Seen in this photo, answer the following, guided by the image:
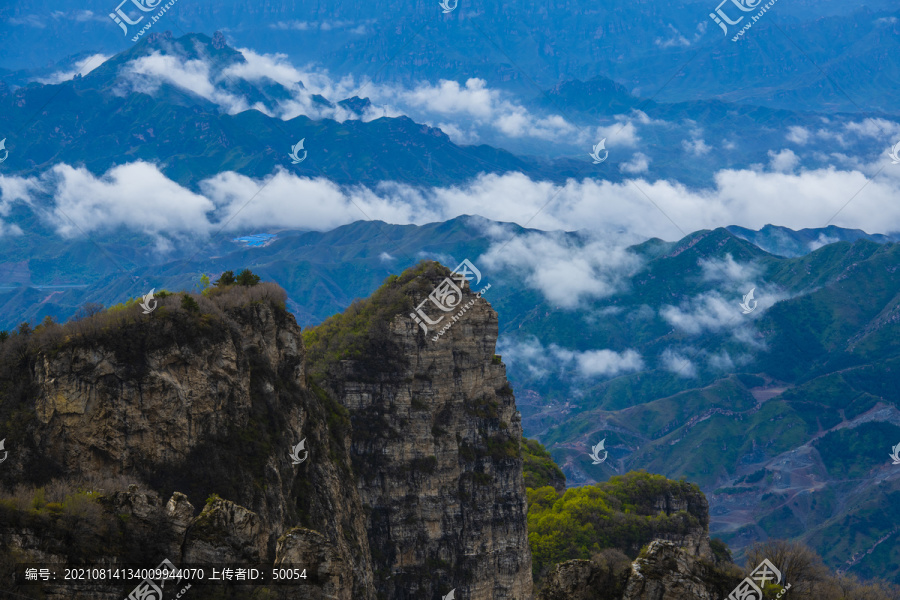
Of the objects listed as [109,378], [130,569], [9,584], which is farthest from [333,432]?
[9,584]

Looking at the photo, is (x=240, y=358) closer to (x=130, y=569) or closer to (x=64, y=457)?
(x=64, y=457)

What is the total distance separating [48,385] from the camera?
175ft

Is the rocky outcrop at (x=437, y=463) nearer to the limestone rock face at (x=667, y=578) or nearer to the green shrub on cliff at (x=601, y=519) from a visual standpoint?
the green shrub on cliff at (x=601, y=519)

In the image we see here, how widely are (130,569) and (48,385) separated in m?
14.7

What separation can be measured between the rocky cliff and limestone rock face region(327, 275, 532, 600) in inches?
5.3

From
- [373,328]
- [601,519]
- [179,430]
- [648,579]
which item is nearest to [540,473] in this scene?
[601,519]

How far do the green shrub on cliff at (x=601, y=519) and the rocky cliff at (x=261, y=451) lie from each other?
1871 cm

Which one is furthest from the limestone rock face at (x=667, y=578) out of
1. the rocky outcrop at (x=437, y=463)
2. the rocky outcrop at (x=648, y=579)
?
the rocky outcrop at (x=437, y=463)

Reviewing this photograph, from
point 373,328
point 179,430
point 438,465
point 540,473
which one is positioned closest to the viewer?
point 179,430

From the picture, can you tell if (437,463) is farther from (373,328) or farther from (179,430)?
(179,430)

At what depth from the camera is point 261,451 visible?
58875 mm

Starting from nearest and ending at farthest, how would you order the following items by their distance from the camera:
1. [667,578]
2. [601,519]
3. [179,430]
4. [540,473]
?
[667,578] → [179,430] → [601,519] → [540,473]

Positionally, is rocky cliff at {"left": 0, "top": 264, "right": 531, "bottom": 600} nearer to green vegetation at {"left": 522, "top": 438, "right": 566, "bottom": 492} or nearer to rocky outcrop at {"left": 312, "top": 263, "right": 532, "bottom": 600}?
rocky outcrop at {"left": 312, "top": 263, "right": 532, "bottom": 600}

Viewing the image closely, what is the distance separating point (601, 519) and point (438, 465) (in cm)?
3531
